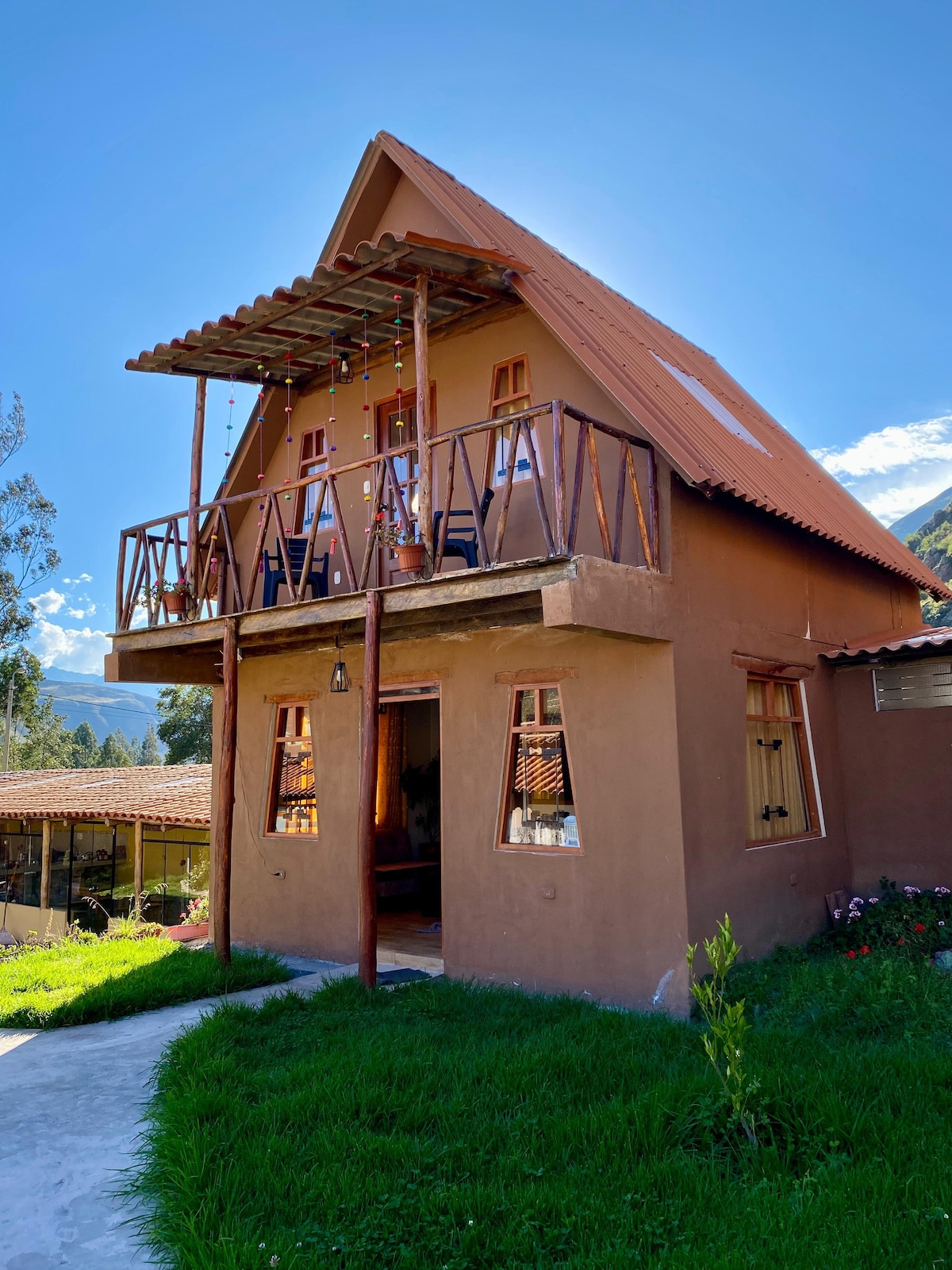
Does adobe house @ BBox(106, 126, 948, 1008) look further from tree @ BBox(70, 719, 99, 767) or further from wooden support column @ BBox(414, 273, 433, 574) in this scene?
tree @ BBox(70, 719, 99, 767)

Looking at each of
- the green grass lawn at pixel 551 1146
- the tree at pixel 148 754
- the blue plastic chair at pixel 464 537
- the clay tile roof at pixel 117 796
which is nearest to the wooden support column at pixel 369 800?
the blue plastic chair at pixel 464 537

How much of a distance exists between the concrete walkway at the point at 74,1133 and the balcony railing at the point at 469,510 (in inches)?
147

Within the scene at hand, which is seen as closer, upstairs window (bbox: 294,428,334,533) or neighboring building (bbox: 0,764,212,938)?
upstairs window (bbox: 294,428,334,533)

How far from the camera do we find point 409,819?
12961mm

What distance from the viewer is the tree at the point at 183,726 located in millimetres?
41312

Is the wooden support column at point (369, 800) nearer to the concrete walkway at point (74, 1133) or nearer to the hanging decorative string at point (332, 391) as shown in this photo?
the concrete walkway at point (74, 1133)

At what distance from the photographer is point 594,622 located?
21.9 feet

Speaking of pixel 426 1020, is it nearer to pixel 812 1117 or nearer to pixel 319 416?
pixel 812 1117

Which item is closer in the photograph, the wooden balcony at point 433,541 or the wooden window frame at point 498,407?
the wooden balcony at point 433,541

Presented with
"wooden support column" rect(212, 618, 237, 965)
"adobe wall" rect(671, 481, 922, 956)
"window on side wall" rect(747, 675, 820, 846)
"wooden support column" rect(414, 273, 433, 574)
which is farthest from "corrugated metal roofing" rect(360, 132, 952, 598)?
"wooden support column" rect(212, 618, 237, 965)

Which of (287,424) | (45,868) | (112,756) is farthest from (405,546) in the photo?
(112,756)

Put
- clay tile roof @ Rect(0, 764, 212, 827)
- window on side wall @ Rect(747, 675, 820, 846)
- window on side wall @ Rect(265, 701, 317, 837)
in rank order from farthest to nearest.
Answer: clay tile roof @ Rect(0, 764, 212, 827) → window on side wall @ Rect(265, 701, 317, 837) → window on side wall @ Rect(747, 675, 820, 846)

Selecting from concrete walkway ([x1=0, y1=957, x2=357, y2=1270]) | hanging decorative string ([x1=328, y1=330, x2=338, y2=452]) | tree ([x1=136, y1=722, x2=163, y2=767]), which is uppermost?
tree ([x1=136, y1=722, x2=163, y2=767])

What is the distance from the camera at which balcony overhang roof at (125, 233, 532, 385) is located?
7449 mm
